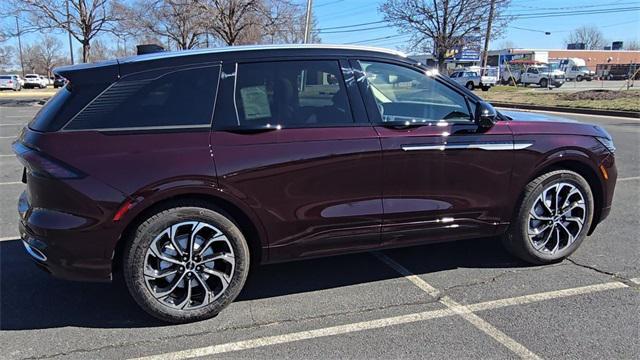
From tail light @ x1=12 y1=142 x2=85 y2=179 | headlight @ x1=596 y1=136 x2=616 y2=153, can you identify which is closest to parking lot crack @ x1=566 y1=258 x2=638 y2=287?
headlight @ x1=596 y1=136 x2=616 y2=153

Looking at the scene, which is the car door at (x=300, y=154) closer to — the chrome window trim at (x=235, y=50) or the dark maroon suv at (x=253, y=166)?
the dark maroon suv at (x=253, y=166)

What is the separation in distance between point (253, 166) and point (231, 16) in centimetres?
2593

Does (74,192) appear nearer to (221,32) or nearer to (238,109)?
(238,109)

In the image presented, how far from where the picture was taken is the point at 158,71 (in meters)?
3.26

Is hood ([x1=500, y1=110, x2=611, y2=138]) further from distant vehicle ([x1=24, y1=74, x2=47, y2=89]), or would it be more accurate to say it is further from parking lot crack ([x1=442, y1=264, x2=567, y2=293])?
distant vehicle ([x1=24, y1=74, x2=47, y2=89])

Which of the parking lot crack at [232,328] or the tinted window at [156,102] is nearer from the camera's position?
the parking lot crack at [232,328]

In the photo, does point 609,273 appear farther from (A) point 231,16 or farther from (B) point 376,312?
(A) point 231,16

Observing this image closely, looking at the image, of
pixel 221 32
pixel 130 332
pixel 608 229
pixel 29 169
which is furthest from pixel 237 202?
pixel 221 32

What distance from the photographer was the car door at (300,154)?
329 centimetres

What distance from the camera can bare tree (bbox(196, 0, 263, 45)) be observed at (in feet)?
88.9

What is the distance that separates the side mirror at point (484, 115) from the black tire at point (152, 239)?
197 cm

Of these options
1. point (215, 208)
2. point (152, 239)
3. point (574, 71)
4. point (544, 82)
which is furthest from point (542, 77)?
point (152, 239)

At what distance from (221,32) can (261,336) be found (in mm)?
27137

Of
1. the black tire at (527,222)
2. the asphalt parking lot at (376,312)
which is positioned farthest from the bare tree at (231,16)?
the black tire at (527,222)
